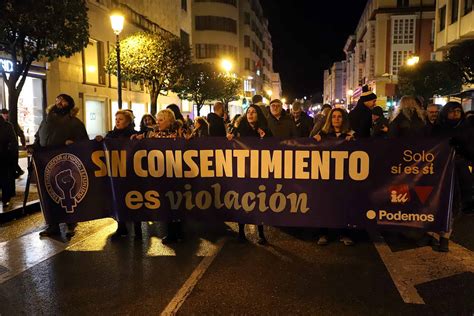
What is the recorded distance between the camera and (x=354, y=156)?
559 cm

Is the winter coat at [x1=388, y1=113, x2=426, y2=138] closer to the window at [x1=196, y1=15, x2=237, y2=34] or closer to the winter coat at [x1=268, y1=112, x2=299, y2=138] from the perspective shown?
the winter coat at [x1=268, y1=112, x2=299, y2=138]

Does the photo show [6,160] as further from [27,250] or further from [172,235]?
[172,235]

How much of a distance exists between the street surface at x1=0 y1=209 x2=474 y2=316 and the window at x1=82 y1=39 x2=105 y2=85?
19.2 meters

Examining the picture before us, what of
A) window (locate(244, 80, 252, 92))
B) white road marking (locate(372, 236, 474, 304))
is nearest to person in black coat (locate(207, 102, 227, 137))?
white road marking (locate(372, 236, 474, 304))

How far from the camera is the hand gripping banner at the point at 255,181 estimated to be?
5488 mm

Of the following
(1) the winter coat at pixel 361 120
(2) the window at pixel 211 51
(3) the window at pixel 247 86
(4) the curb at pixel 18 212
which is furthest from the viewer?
(3) the window at pixel 247 86

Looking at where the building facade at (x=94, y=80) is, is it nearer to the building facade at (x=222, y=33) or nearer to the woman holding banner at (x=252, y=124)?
the woman holding banner at (x=252, y=124)

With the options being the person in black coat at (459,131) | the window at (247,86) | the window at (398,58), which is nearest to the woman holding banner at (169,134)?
the person in black coat at (459,131)

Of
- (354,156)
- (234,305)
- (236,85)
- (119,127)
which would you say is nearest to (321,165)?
(354,156)

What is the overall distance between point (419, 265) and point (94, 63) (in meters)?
23.3

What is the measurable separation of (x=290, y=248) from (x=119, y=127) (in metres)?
2.91

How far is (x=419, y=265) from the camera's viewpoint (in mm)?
5168

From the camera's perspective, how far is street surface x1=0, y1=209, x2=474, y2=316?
13.4 ft

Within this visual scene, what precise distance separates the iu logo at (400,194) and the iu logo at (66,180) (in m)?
3.95
